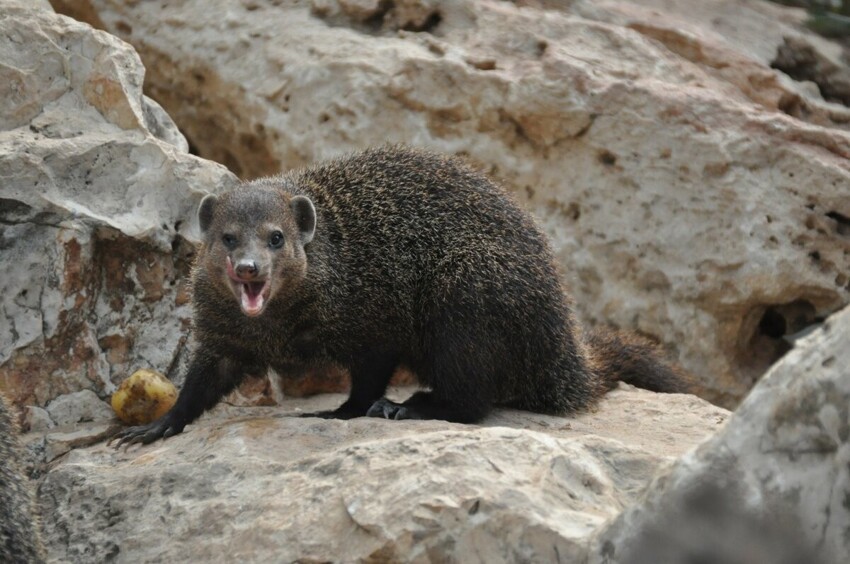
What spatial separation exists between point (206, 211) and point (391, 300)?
1062mm

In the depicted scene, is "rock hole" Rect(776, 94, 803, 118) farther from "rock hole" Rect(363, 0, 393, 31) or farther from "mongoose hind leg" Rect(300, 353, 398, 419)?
"mongoose hind leg" Rect(300, 353, 398, 419)

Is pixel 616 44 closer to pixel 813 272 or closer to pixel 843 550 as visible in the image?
pixel 813 272

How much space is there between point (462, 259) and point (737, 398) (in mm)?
2901

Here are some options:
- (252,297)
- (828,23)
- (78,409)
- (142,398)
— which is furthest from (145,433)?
(828,23)

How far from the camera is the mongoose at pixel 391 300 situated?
6125 mm

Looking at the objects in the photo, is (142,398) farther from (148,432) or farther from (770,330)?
(770,330)

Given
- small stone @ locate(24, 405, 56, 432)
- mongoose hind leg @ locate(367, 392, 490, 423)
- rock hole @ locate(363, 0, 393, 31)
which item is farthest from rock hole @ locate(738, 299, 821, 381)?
small stone @ locate(24, 405, 56, 432)

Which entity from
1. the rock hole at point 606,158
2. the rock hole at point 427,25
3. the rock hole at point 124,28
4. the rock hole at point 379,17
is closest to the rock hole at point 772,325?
A: the rock hole at point 606,158

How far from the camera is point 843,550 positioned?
335 centimetres

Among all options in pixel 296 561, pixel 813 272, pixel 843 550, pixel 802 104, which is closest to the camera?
pixel 843 550

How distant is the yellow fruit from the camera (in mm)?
6273

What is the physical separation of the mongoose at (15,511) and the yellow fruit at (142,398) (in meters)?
1.05

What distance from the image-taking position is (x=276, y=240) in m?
6.14

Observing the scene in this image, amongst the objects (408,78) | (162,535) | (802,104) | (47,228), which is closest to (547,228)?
(408,78)
